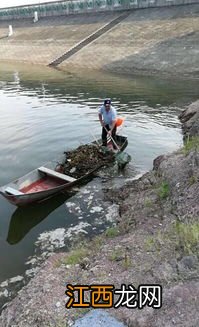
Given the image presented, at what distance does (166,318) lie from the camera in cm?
754

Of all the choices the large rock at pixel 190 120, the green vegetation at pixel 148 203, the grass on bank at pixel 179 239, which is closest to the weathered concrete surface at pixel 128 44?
the large rock at pixel 190 120

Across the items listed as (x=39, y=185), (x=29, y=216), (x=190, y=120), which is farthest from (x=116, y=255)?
(x=190, y=120)

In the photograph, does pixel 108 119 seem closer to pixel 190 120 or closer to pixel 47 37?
pixel 190 120

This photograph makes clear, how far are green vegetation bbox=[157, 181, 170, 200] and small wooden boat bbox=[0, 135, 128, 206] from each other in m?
4.00

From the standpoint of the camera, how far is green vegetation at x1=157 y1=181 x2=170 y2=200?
13.1 meters

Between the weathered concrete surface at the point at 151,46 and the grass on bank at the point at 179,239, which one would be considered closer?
the grass on bank at the point at 179,239

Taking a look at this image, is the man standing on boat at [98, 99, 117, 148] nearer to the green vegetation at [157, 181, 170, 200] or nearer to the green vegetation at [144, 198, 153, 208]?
the green vegetation at [157, 181, 170, 200]

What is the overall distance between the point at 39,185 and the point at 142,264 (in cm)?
814

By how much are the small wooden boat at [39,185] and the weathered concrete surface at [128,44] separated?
28.1 m

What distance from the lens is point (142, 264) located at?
9.30 meters

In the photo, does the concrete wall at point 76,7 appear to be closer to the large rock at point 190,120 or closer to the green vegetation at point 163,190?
the large rock at point 190,120

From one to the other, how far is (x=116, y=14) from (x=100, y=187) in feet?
190

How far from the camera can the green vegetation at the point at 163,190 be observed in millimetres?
13125

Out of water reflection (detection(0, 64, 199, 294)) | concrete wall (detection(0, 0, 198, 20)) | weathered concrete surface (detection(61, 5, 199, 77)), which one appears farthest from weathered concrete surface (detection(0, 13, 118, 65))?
water reflection (detection(0, 64, 199, 294))
